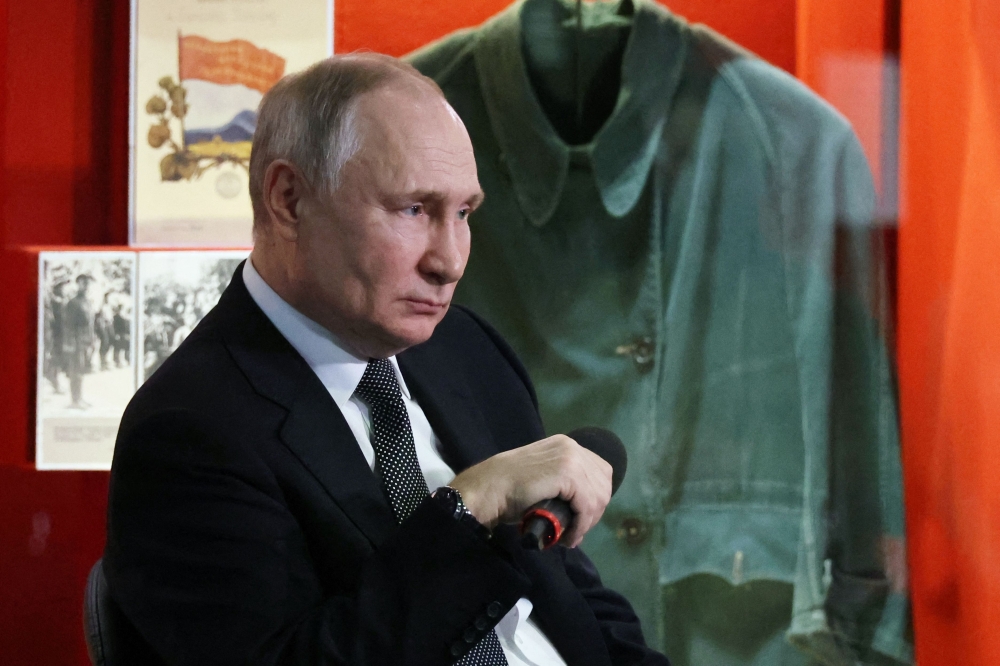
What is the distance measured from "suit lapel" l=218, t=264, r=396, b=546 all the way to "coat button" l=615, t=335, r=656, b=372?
79 cm

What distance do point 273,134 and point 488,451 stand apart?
447mm

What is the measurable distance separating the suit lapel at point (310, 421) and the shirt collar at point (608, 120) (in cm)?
78

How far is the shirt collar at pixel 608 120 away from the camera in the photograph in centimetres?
165

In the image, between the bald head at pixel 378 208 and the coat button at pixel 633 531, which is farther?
the coat button at pixel 633 531

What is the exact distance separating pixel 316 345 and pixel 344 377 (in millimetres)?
46

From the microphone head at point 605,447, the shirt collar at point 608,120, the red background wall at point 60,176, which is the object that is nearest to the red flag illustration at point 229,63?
the red background wall at point 60,176

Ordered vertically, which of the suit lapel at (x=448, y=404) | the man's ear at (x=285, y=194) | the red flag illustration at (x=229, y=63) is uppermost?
the red flag illustration at (x=229, y=63)

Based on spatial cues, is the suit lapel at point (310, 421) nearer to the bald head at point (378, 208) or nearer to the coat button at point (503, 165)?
the bald head at point (378, 208)

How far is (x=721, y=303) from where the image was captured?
1.65 metres

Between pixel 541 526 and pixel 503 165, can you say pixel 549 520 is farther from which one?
pixel 503 165

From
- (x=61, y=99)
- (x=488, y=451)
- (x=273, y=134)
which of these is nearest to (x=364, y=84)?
(x=273, y=134)

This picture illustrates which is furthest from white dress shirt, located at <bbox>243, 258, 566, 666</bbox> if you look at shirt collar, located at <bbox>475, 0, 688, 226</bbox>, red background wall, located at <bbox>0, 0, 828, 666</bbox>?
red background wall, located at <bbox>0, 0, 828, 666</bbox>

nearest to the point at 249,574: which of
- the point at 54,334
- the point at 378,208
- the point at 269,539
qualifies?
the point at 269,539

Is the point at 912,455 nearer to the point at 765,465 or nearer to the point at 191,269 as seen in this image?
the point at 765,465
